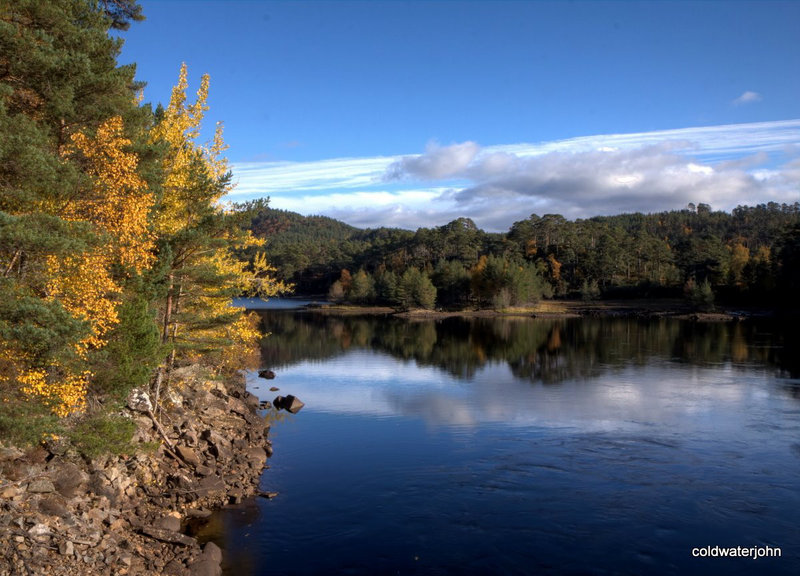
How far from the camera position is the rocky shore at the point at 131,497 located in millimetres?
12031

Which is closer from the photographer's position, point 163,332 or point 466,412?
point 163,332

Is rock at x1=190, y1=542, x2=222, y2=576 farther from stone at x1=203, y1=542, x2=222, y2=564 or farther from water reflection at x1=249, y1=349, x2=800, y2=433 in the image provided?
water reflection at x1=249, y1=349, x2=800, y2=433

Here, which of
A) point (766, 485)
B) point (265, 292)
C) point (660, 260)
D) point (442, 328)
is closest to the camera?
point (766, 485)

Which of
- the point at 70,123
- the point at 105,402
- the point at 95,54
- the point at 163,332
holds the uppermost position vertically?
the point at 95,54

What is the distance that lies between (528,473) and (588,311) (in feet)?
306

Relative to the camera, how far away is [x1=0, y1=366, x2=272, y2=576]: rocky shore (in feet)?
39.5

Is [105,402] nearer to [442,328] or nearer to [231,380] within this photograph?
[231,380]

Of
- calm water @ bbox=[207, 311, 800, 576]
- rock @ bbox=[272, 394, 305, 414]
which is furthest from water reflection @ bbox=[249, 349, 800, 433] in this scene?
rock @ bbox=[272, 394, 305, 414]

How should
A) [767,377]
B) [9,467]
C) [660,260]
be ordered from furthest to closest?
[660,260]
[767,377]
[9,467]

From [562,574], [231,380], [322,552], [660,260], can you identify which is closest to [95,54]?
[322,552]

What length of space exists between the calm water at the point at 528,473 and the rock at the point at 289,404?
0.74m

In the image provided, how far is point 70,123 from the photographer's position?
15.0m

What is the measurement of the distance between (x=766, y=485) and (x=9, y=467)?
21.9 meters

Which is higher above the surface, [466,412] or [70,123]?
[70,123]
